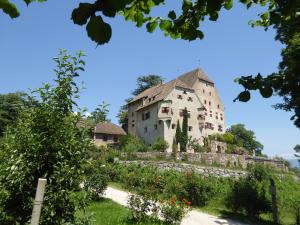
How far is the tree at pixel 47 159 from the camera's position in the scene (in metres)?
5.30

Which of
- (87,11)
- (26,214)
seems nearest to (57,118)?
(26,214)

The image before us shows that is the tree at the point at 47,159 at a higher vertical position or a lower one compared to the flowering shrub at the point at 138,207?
higher

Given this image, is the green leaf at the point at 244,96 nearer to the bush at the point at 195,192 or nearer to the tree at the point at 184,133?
the bush at the point at 195,192

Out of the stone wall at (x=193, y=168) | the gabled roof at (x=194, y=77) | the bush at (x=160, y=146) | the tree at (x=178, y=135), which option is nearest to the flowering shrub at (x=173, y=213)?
the stone wall at (x=193, y=168)

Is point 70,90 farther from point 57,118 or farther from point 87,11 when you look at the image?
point 87,11

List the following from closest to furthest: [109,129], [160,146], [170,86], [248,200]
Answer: [248,200], [160,146], [170,86], [109,129]

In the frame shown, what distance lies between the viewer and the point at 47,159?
18.6 feet

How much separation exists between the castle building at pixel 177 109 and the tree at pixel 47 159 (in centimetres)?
4083

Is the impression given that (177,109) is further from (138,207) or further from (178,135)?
(138,207)

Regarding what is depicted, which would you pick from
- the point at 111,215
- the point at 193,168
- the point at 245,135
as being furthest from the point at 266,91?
the point at 245,135

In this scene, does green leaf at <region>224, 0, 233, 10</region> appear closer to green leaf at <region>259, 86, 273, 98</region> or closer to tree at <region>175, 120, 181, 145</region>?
green leaf at <region>259, 86, 273, 98</region>

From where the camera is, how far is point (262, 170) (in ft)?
97.1

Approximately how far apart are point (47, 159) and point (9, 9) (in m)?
4.29

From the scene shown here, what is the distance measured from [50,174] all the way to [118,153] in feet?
98.2
